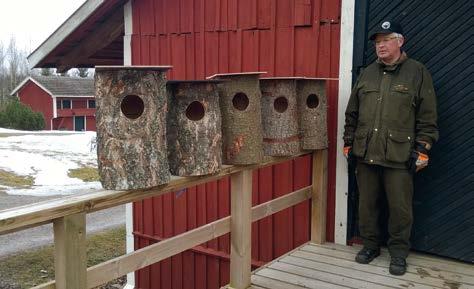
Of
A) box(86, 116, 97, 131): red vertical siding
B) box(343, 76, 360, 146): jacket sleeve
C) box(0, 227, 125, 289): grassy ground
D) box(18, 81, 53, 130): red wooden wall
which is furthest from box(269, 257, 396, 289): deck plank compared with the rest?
box(86, 116, 97, 131): red vertical siding

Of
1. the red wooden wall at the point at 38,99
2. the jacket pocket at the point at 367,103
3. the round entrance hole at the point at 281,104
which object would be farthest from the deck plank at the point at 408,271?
the red wooden wall at the point at 38,99

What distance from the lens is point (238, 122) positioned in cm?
325

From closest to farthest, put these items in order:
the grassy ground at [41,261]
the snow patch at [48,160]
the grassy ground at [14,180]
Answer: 1. the grassy ground at [41,261]
2. the snow patch at [48,160]
3. the grassy ground at [14,180]

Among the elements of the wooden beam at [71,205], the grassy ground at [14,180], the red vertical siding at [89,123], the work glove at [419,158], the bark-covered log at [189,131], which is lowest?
the grassy ground at [14,180]

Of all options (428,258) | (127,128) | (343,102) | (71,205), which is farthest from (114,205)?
(428,258)

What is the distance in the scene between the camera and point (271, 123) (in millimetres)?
3666

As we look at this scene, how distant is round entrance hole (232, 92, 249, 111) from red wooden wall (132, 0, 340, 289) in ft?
4.27

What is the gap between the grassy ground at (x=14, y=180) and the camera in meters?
14.0

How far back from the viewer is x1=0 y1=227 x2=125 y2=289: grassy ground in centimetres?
724

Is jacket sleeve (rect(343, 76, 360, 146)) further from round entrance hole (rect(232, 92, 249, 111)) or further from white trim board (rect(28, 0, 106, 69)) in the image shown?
white trim board (rect(28, 0, 106, 69))

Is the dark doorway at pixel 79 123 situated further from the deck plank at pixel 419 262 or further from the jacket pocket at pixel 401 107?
the jacket pocket at pixel 401 107

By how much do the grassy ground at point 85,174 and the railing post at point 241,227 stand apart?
12305 millimetres

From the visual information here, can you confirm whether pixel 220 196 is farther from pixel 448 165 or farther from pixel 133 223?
pixel 448 165

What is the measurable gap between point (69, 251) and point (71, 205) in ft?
0.72
